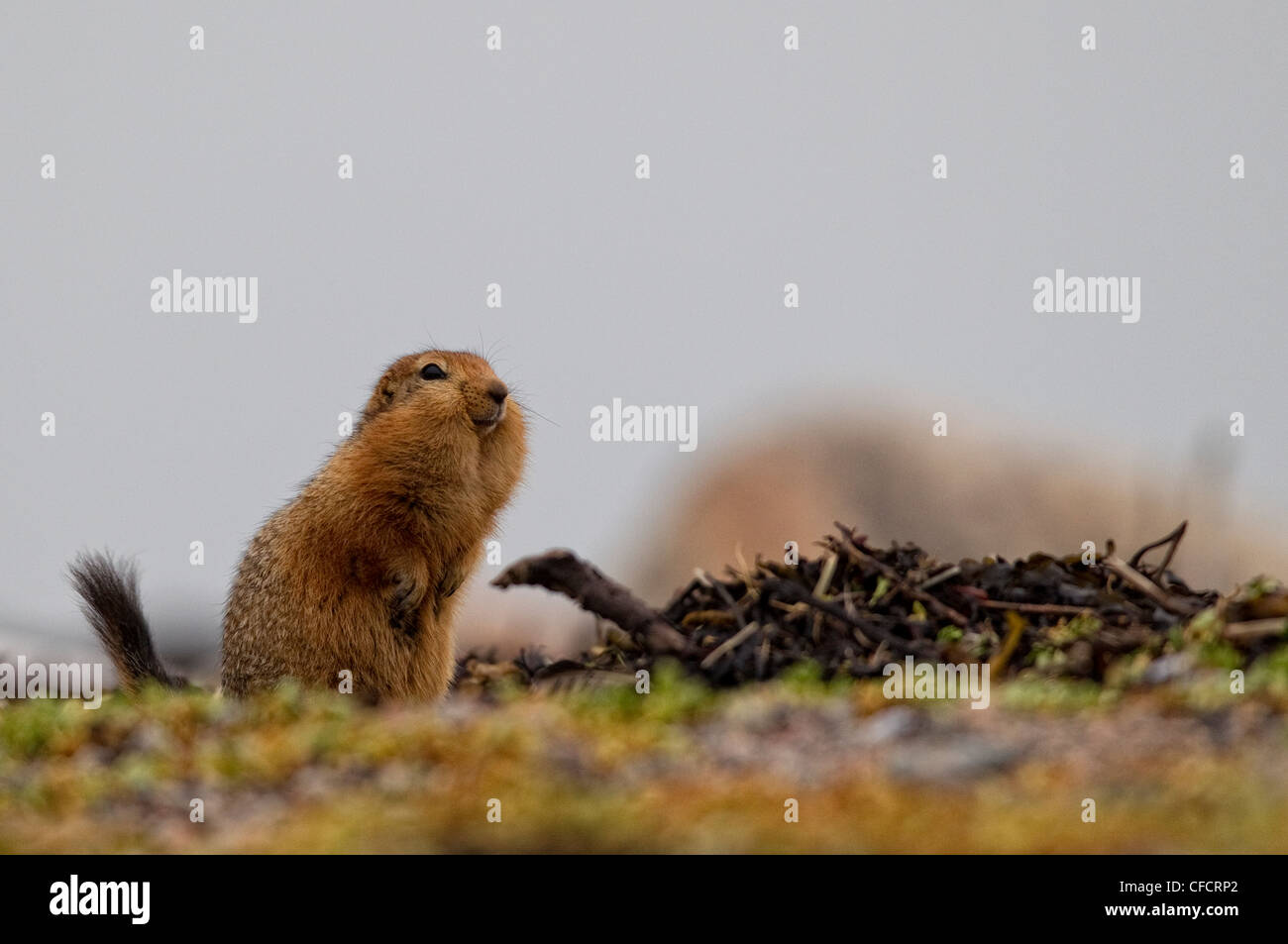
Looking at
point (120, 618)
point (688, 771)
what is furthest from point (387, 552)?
point (688, 771)

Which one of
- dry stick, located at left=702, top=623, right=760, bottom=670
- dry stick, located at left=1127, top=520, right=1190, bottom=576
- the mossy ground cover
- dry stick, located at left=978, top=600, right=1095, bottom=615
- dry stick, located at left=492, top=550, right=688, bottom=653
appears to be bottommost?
Result: the mossy ground cover

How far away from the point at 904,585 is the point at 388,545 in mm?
2070

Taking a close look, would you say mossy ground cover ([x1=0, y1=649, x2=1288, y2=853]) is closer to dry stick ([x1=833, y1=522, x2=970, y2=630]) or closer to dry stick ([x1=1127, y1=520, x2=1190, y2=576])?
dry stick ([x1=833, y1=522, x2=970, y2=630])

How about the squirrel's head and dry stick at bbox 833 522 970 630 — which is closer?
dry stick at bbox 833 522 970 630

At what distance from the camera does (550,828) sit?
9.61ft

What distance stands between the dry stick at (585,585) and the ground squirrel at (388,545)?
0.41 metres

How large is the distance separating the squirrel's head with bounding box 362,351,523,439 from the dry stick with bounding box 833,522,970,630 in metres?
1.51

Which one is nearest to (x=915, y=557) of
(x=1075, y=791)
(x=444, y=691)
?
(x=444, y=691)

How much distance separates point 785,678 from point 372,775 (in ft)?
5.37

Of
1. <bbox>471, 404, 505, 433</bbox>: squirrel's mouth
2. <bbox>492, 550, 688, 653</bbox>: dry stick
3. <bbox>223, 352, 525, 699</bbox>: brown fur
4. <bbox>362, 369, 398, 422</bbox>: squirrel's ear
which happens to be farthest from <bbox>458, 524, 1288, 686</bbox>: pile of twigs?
<bbox>362, 369, 398, 422</bbox>: squirrel's ear

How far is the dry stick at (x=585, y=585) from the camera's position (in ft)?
18.3

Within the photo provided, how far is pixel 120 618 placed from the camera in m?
6.51

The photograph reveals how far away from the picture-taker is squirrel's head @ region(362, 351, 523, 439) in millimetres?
6016
